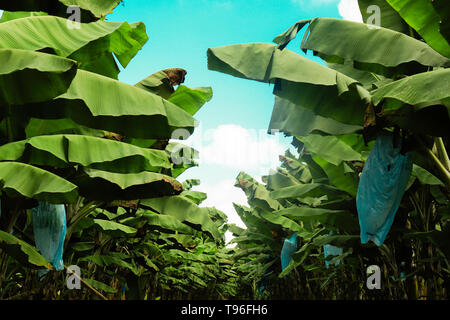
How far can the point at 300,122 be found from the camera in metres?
4.45

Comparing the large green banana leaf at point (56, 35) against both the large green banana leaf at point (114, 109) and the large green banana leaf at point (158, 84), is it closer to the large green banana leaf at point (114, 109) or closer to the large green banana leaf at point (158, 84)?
the large green banana leaf at point (114, 109)

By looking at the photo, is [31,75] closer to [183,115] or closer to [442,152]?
[183,115]

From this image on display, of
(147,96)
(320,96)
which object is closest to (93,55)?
(147,96)

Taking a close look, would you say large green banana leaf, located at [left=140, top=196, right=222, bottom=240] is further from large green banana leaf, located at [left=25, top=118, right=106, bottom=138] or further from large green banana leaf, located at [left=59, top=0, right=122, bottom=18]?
large green banana leaf, located at [left=59, top=0, right=122, bottom=18]

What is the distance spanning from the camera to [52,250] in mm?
4012

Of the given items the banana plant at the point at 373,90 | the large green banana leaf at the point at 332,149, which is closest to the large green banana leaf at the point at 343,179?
the banana plant at the point at 373,90

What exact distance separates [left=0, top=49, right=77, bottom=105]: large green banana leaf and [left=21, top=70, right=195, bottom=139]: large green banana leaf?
244 mm

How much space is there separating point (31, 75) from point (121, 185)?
1.49m

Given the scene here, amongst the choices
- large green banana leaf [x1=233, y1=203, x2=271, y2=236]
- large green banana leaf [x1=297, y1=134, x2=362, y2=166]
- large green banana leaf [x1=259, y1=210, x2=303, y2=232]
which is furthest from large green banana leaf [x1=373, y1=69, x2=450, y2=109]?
large green banana leaf [x1=233, y1=203, x2=271, y2=236]

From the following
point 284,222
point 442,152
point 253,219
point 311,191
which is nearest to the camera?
point 442,152

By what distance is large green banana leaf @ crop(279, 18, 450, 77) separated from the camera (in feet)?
12.1

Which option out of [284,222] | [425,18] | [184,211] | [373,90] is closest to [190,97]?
[184,211]

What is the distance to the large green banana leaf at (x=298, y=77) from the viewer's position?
3.56 meters

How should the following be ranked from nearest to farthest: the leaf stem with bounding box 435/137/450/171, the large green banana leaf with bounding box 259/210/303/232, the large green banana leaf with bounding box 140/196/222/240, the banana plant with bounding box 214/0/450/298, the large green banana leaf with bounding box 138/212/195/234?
the banana plant with bounding box 214/0/450/298, the leaf stem with bounding box 435/137/450/171, the large green banana leaf with bounding box 140/196/222/240, the large green banana leaf with bounding box 138/212/195/234, the large green banana leaf with bounding box 259/210/303/232
